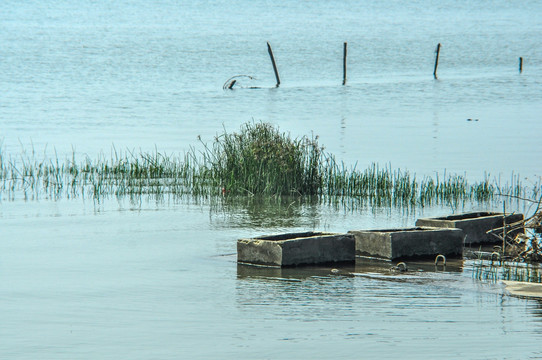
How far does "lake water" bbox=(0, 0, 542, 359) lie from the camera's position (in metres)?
7.57

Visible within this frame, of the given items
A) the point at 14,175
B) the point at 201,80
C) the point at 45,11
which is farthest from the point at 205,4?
the point at 14,175

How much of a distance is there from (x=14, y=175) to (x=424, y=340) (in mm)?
15026

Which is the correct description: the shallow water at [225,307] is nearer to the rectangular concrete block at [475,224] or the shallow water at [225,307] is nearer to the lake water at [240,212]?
the lake water at [240,212]

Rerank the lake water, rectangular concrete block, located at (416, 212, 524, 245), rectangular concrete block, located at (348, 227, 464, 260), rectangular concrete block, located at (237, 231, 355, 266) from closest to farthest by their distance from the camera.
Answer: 1. the lake water
2. rectangular concrete block, located at (237, 231, 355, 266)
3. rectangular concrete block, located at (348, 227, 464, 260)
4. rectangular concrete block, located at (416, 212, 524, 245)

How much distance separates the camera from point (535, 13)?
149375 millimetres

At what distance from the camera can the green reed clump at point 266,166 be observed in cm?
1733

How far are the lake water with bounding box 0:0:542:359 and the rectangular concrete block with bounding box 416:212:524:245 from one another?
150cm

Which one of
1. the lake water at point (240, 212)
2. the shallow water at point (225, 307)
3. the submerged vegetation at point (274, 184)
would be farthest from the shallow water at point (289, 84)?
the shallow water at point (225, 307)

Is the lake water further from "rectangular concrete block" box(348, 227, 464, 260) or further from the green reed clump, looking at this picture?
the green reed clump

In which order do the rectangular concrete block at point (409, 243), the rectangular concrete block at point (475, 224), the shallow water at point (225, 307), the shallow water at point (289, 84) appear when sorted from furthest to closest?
the shallow water at point (289, 84), the rectangular concrete block at point (475, 224), the rectangular concrete block at point (409, 243), the shallow water at point (225, 307)

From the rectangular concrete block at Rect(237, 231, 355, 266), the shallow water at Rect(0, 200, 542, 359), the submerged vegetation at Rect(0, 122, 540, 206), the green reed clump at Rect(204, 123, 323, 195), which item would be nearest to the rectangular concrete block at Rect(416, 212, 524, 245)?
the shallow water at Rect(0, 200, 542, 359)

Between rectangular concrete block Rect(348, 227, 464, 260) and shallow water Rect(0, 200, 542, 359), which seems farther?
rectangular concrete block Rect(348, 227, 464, 260)

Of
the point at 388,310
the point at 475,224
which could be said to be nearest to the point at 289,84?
the point at 475,224

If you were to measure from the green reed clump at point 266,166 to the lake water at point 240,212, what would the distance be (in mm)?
902
